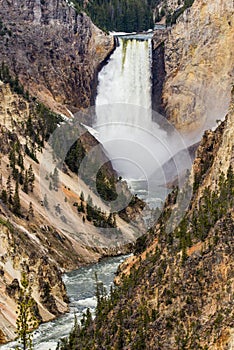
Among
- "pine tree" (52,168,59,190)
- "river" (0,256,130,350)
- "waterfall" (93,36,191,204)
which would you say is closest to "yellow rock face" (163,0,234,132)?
"waterfall" (93,36,191,204)

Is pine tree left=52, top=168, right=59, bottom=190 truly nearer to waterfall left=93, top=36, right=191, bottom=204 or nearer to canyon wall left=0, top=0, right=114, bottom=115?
canyon wall left=0, top=0, right=114, bottom=115

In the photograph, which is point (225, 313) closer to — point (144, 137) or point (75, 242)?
point (75, 242)

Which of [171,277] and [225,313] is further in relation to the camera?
[171,277]

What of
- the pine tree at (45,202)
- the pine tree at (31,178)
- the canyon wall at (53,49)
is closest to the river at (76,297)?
the pine tree at (45,202)

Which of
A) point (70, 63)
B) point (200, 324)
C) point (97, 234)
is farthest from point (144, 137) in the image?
point (200, 324)

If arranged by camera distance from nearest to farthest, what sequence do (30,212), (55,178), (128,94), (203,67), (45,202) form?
(30,212)
(45,202)
(55,178)
(203,67)
(128,94)

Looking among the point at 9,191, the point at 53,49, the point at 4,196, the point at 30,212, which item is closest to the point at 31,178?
the point at 30,212

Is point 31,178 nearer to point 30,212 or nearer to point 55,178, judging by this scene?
point 55,178
